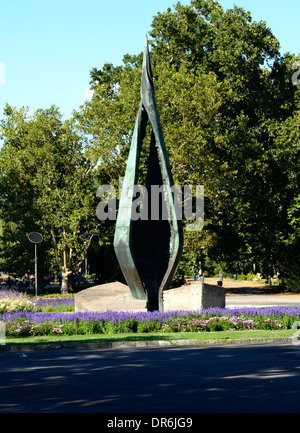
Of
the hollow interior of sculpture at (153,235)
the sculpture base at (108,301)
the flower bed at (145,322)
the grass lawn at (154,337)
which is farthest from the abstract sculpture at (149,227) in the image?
the grass lawn at (154,337)

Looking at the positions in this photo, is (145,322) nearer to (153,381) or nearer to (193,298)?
(193,298)

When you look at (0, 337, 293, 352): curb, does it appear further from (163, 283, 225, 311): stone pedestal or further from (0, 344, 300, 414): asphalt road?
(163, 283, 225, 311): stone pedestal

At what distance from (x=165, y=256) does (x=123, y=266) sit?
1869 mm

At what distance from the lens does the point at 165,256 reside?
2234 cm

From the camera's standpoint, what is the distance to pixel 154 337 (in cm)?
1588

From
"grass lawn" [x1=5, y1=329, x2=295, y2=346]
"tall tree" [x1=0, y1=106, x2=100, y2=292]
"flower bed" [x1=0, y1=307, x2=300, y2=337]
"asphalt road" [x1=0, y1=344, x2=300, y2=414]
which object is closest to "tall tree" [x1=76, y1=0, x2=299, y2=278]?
"tall tree" [x1=0, y1=106, x2=100, y2=292]

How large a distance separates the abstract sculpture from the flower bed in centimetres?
229

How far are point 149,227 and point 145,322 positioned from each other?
5.21 metres

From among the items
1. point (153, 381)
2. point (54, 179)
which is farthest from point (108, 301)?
point (54, 179)

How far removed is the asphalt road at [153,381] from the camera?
764 cm

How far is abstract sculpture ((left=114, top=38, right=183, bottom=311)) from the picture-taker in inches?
830

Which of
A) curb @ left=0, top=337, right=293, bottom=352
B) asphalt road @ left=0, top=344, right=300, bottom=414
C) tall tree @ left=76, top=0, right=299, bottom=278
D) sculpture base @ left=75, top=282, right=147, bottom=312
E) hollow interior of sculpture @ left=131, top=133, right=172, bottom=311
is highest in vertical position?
tall tree @ left=76, top=0, right=299, bottom=278

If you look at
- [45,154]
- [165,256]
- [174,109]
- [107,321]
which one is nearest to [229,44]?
[174,109]
